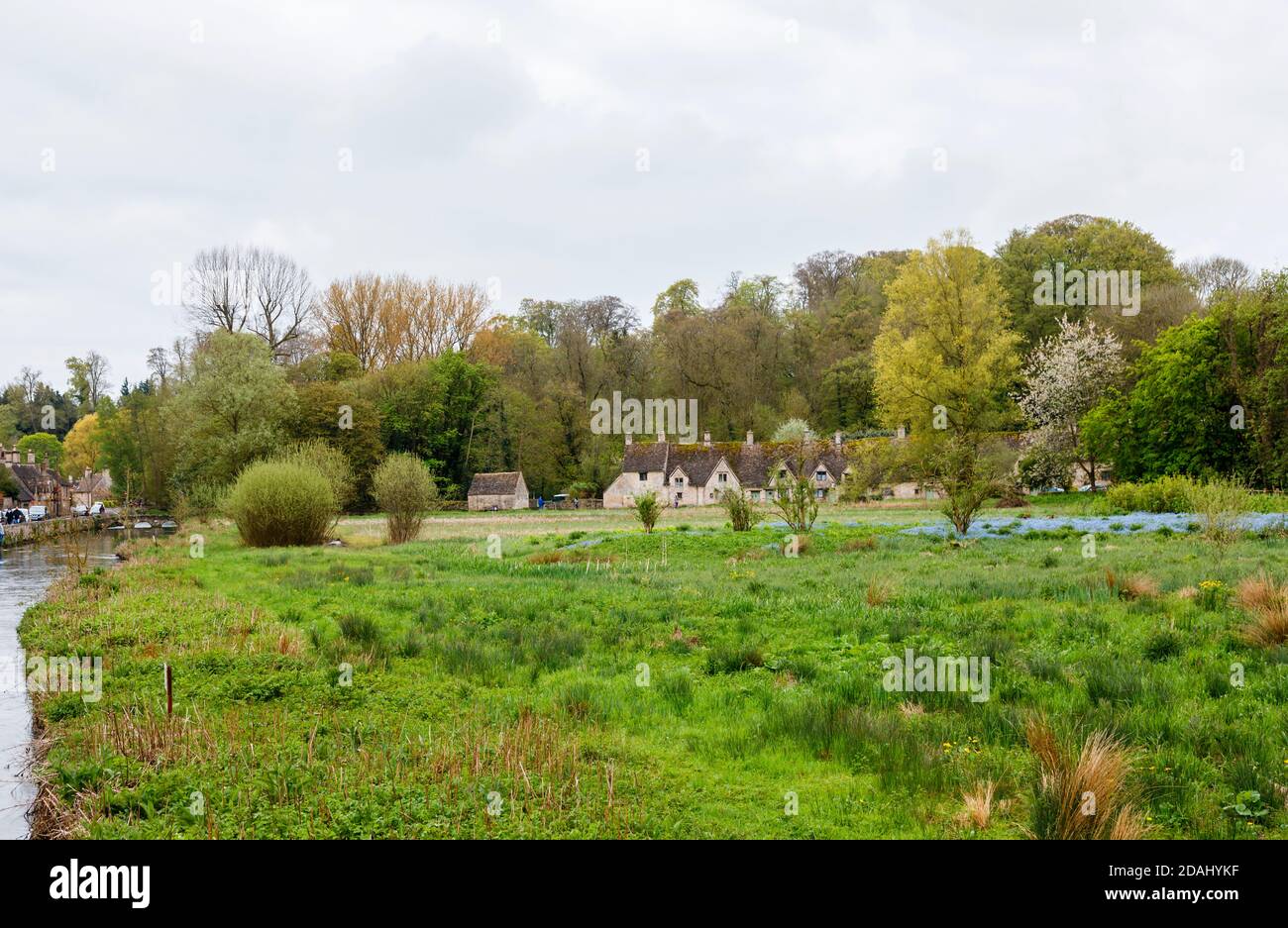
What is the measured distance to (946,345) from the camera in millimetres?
52281

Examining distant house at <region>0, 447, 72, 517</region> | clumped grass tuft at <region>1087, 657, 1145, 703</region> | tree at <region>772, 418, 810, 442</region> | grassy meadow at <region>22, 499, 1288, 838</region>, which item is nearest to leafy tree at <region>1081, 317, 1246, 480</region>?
grassy meadow at <region>22, 499, 1288, 838</region>

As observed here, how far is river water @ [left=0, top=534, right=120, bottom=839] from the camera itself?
25.5 ft

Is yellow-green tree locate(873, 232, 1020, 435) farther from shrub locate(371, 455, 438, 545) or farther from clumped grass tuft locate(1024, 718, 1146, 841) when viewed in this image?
clumped grass tuft locate(1024, 718, 1146, 841)

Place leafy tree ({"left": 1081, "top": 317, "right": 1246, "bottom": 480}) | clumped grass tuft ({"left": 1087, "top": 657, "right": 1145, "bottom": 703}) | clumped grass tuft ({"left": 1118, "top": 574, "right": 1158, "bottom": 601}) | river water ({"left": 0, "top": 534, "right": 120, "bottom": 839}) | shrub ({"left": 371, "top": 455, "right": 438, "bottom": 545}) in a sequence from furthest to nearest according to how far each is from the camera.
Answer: leafy tree ({"left": 1081, "top": 317, "right": 1246, "bottom": 480}), shrub ({"left": 371, "top": 455, "right": 438, "bottom": 545}), clumped grass tuft ({"left": 1118, "top": 574, "right": 1158, "bottom": 601}), clumped grass tuft ({"left": 1087, "top": 657, "right": 1145, "bottom": 703}), river water ({"left": 0, "top": 534, "right": 120, "bottom": 839})

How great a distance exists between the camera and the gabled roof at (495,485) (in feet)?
248

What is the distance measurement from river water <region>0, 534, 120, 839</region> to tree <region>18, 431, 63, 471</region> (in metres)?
90.7

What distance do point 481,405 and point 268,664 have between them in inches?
2614

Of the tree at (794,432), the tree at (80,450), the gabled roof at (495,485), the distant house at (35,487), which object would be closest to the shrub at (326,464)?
the gabled roof at (495,485)

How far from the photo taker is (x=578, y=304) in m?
90.1

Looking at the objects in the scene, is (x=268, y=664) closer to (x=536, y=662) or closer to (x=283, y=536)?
(x=536, y=662)

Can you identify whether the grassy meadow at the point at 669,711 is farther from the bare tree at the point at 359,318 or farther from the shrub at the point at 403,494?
the bare tree at the point at 359,318

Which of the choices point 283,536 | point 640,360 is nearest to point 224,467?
point 283,536

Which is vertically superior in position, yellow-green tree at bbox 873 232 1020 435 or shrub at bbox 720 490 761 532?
yellow-green tree at bbox 873 232 1020 435

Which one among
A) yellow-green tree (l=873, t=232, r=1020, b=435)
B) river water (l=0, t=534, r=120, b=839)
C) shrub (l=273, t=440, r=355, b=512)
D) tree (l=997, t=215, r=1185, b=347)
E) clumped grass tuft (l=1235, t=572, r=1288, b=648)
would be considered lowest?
river water (l=0, t=534, r=120, b=839)
